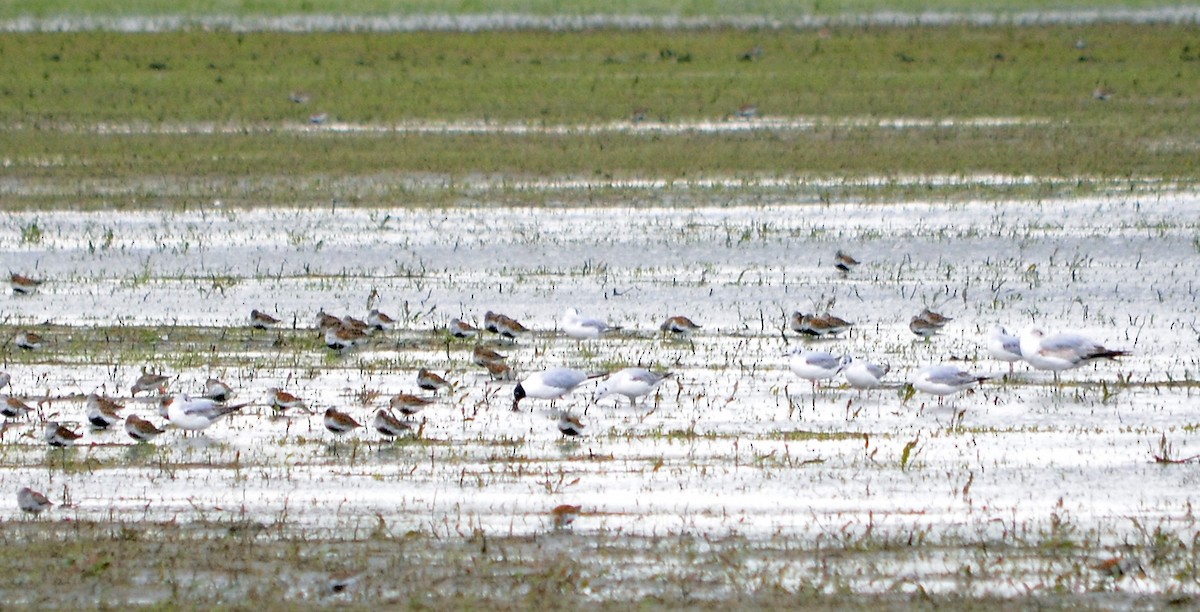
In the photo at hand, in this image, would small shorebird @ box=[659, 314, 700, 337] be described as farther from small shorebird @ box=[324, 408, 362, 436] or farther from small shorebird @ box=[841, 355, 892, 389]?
small shorebird @ box=[324, 408, 362, 436]

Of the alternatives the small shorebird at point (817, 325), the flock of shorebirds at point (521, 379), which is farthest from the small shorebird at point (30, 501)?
the small shorebird at point (817, 325)

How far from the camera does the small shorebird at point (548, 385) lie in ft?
38.2

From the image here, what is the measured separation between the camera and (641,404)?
466 inches

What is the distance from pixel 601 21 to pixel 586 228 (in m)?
19.7

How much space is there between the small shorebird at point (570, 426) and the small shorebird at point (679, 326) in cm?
A: 333

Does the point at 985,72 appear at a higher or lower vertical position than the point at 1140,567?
higher

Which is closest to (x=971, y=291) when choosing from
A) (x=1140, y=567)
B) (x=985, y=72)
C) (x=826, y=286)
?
(x=826, y=286)

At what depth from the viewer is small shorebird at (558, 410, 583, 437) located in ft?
35.6

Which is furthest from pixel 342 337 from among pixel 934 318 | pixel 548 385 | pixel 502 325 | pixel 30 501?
pixel 934 318

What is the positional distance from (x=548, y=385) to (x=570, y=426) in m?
0.85

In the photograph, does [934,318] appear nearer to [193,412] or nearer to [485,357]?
[485,357]

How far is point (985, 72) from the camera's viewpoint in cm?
3145

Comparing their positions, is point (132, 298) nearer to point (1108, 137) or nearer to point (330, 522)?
point (330, 522)

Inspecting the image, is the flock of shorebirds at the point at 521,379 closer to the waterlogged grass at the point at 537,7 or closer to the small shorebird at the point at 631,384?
the small shorebird at the point at 631,384
